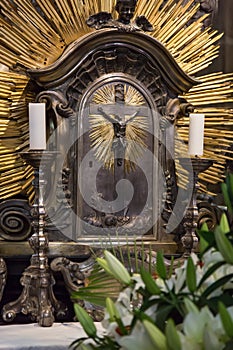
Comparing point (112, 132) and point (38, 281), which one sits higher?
point (112, 132)

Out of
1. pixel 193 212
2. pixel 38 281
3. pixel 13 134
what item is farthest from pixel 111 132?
pixel 38 281

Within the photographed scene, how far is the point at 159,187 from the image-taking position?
8.52 feet

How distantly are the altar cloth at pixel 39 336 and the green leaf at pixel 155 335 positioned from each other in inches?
54.1

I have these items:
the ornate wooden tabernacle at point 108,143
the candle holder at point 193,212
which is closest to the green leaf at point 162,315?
the candle holder at point 193,212

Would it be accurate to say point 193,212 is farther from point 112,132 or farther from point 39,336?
point 39,336

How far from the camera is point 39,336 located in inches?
80.4

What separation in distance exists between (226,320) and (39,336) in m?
1.56

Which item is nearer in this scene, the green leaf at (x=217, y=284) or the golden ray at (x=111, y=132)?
the green leaf at (x=217, y=284)

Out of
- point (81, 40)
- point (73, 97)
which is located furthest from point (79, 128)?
point (81, 40)

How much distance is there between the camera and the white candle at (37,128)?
208 cm

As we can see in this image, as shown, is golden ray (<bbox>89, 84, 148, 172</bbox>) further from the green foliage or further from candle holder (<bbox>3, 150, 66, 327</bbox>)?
the green foliage

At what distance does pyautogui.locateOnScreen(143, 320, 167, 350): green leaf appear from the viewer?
0.56 meters

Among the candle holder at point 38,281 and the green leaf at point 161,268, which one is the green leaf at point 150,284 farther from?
the candle holder at point 38,281

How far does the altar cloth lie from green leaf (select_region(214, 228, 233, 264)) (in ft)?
4.49
